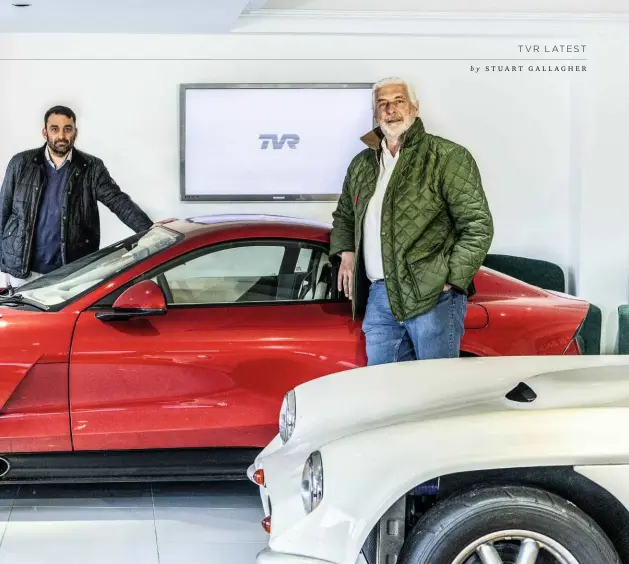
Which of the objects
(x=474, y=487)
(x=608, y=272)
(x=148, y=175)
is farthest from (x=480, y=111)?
(x=474, y=487)

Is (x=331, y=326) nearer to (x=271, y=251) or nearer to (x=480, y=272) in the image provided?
(x=271, y=251)

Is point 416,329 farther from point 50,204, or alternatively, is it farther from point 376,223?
point 50,204

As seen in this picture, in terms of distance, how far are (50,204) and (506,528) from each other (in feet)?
16.1

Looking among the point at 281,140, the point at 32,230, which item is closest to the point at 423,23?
the point at 281,140

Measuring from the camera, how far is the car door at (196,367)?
399 cm

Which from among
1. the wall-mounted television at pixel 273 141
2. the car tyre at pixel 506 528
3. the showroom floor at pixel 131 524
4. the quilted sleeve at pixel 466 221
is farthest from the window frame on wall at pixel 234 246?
the wall-mounted television at pixel 273 141

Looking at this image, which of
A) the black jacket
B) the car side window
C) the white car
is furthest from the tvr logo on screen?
the white car

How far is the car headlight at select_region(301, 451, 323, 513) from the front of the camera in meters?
2.51

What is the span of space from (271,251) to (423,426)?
6.50 feet

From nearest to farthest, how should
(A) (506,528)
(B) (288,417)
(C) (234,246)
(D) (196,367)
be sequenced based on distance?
(A) (506,528) < (B) (288,417) < (D) (196,367) < (C) (234,246)

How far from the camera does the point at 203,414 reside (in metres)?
4.04

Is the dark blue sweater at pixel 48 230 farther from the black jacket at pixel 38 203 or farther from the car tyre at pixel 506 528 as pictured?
the car tyre at pixel 506 528

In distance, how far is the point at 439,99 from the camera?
6.85m

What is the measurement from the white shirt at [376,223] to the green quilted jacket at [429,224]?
2.8 inches
